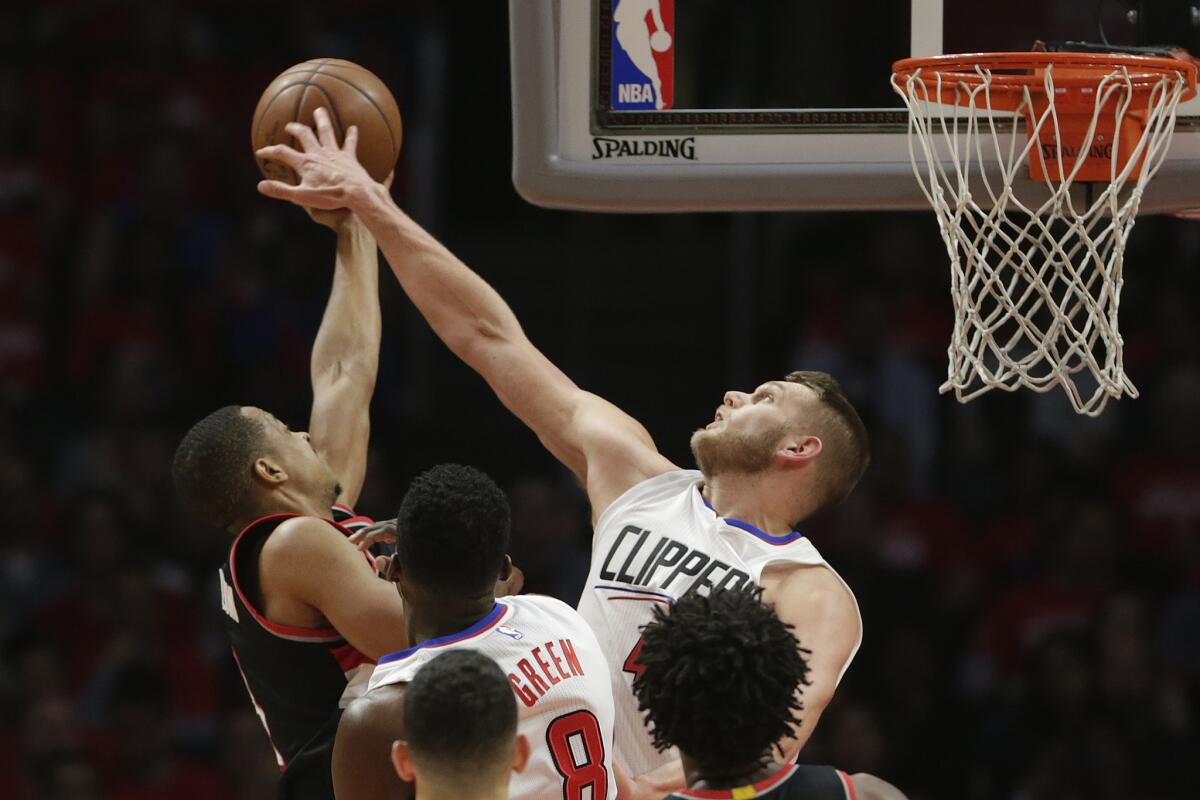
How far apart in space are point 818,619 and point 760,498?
0.41 m

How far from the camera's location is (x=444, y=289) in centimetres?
443

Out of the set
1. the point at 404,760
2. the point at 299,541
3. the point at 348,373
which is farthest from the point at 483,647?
the point at 348,373

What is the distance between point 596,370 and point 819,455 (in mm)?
4601

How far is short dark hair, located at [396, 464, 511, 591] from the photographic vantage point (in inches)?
123

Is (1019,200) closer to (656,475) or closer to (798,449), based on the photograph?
(798,449)

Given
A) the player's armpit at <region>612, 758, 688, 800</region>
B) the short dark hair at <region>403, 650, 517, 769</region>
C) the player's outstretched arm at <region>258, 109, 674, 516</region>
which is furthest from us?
the player's outstretched arm at <region>258, 109, 674, 516</region>

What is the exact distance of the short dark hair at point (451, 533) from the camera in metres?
3.12

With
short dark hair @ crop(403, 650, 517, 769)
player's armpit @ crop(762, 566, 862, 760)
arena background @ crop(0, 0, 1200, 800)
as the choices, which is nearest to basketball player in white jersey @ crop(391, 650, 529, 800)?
short dark hair @ crop(403, 650, 517, 769)

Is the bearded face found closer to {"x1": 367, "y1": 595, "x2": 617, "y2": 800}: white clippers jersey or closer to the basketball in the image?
{"x1": 367, "y1": 595, "x2": 617, "y2": 800}: white clippers jersey

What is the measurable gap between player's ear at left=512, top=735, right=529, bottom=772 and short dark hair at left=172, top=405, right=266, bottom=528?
1.27 meters

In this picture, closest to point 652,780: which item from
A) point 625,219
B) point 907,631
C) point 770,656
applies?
point 770,656

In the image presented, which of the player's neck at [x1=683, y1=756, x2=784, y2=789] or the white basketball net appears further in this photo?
the white basketball net

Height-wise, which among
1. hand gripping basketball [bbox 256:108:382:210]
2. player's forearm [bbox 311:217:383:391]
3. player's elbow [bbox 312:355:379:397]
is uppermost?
hand gripping basketball [bbox 256:108:382:210]

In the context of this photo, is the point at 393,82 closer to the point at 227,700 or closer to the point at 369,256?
the point at 227,700
